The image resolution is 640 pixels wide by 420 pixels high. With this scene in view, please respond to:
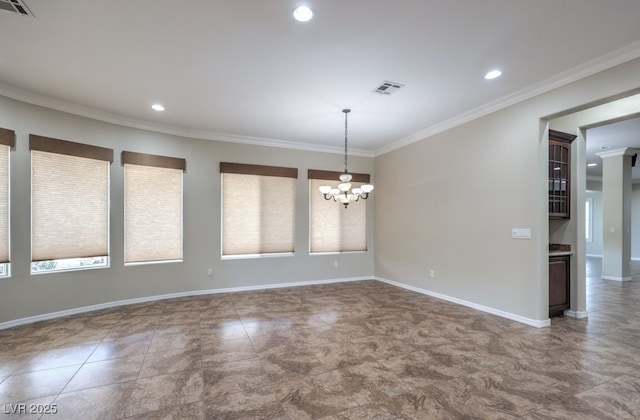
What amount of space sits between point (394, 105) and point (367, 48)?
1.55m

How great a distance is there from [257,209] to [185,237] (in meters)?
1.40

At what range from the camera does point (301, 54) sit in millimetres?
2971

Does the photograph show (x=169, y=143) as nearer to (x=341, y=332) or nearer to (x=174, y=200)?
(x=174, y=200)

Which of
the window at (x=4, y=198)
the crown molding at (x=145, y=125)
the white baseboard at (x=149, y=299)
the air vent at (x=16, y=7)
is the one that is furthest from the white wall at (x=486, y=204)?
the window at (x=4, y=198)

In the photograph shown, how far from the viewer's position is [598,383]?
2.49 m

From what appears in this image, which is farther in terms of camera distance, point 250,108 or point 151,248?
point 151,248

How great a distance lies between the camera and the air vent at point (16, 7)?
7.47 feet

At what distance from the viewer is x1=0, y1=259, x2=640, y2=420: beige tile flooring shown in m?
2.19

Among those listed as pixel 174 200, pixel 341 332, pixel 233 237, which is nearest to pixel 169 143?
pixel 174 200

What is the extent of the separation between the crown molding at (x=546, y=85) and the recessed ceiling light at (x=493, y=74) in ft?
2.10

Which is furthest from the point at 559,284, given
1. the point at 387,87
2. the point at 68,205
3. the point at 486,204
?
Answer: the point at 68,205

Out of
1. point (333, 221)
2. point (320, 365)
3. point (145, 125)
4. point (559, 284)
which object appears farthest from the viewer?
point (333, 221)

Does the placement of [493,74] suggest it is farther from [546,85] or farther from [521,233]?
[521,233]

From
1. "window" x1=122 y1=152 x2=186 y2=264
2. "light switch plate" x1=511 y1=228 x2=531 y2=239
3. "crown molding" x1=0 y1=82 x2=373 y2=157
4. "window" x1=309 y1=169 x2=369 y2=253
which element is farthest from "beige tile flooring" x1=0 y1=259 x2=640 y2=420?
"crown molding" x1=0 y1=82 x2=373 y2=157
